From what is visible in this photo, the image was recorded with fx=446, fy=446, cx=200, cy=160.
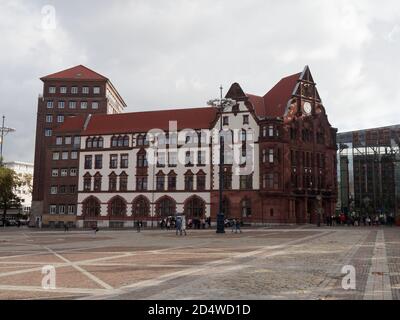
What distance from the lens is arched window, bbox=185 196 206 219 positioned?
69.4 meters

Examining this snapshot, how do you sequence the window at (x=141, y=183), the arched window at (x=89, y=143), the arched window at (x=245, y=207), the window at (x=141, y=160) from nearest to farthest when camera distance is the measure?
the arched window at (x=245, y=207)
the window at (x=141, y=183)
the window at (x=141, y=160)
the arched window at (x=89, y=143)

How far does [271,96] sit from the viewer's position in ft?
246

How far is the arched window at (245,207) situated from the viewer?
6625 cm

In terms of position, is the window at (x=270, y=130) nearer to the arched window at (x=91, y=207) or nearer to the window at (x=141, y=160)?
the window at (x=141, y=160)

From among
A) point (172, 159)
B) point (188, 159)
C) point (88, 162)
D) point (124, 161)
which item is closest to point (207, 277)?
point (188, 159)

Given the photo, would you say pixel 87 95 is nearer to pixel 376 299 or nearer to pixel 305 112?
pixel 305 112

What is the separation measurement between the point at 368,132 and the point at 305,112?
3109cm

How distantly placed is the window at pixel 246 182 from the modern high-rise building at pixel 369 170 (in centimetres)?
3638

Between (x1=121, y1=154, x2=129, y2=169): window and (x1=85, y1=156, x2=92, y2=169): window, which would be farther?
(x1=85, y1=156, x2=92, y2=169): window

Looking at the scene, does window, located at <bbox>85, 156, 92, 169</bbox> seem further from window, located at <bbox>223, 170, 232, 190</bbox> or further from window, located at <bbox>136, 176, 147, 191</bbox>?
window, located at <bbox>223, 170, 232, 190</bbox>

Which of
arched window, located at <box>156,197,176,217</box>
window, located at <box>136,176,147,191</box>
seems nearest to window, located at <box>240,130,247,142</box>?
arched window, located at <box>156,197,176,217</box>

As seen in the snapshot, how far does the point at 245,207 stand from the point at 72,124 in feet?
118

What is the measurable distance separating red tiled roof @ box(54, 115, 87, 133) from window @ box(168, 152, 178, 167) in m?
18.5

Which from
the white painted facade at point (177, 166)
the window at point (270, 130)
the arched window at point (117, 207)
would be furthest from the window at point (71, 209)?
the window at point (270, 130)
